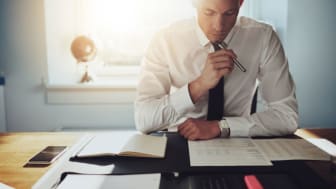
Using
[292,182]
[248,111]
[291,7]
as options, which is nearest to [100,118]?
[248,111]

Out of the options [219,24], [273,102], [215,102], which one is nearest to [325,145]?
[273,102]

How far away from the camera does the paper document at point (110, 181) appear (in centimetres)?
77

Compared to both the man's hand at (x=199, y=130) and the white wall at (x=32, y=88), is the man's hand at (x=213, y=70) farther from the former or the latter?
the white wall at (x=32, y=88)

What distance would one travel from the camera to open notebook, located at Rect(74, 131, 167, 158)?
956 mm

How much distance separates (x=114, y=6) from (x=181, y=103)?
162 centimetres

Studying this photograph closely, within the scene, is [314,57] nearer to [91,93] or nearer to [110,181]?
[91,93]

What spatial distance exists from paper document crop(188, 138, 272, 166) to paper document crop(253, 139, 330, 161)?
28 mm

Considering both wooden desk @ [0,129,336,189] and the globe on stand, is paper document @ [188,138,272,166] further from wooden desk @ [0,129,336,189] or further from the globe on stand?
the globe on stand

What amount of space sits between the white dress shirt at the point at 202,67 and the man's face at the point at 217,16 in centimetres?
7

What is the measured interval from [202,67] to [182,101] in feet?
0.84

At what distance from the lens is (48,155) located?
1.05 meters

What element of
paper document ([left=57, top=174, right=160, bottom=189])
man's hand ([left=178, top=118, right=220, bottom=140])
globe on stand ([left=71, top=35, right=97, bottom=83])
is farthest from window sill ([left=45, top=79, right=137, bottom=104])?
paper document ([left=57, top=174, right=160, bottom=189])

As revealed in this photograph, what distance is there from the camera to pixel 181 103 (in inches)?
51.7

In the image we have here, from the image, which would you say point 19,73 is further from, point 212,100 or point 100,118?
point 212,100
